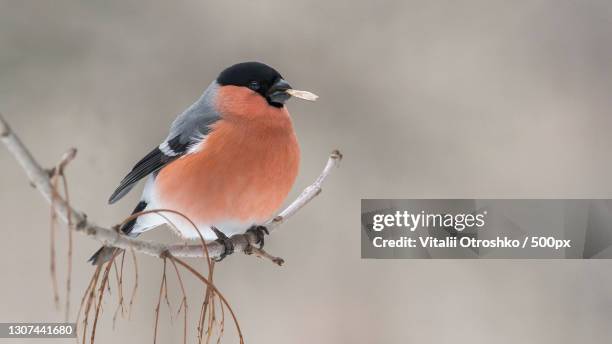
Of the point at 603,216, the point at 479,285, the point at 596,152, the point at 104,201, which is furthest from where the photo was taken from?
the point at 596,152

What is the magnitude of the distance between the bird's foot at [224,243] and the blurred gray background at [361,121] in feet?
2.68

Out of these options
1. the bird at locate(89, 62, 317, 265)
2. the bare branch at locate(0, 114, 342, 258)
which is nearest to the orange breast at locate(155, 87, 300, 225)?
the bird at locate(89, 62, 317, 265)

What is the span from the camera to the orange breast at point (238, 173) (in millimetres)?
1276

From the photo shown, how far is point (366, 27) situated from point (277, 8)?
1.11ft

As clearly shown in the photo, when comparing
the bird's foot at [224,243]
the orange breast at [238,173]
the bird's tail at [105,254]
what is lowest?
the bird's tail at [105,254]

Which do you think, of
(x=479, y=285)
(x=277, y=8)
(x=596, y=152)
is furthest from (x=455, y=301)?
(x=277, y=8)

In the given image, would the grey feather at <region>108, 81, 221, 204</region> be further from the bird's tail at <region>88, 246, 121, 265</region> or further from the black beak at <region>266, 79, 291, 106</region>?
the bird's tail at <region>88, 246, 121, 265</region>

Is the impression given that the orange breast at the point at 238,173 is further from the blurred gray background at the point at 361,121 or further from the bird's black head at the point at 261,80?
the blurred gray background at the point at 361,121

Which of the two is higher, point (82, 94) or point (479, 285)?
point (82, 94)

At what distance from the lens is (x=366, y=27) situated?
276 cm

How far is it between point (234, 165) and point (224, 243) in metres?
0.14

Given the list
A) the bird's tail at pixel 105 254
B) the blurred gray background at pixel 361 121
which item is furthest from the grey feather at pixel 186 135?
the blurred gray background at pixel 361 121

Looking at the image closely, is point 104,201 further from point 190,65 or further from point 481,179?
point 481,179

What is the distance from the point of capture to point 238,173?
4.19ft
